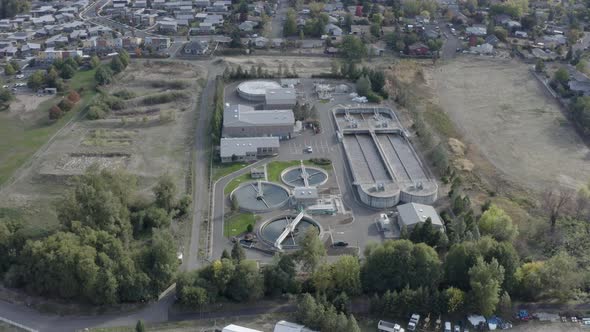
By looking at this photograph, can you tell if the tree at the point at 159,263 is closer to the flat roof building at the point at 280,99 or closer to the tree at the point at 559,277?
the tree at the point at 559,277

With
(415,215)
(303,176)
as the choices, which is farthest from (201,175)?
(415,215)

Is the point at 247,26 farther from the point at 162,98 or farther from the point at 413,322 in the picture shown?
the point at 413,322

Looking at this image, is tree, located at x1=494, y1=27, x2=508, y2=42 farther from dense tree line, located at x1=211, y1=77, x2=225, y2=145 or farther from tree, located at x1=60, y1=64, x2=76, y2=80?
tree, located at x1=60, y1=64, x2=76, y2=80

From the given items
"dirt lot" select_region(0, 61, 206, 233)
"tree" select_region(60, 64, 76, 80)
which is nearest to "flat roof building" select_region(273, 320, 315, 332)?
"dirt lot" select_region(0, 61, 206, 233)

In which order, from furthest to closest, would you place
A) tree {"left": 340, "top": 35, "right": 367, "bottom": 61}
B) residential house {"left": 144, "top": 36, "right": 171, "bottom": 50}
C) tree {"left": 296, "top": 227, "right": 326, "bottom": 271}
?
residential house {"left": 144, "top": 36, "right": 171, "bottom": 50}, tree {"left": 340, "top": 35, "right": 367, "bottom": 61}, tree {"left": 296, "top": 227, "right": 326, "bottom": 271}

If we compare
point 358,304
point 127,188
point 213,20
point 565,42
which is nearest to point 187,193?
point 127,188

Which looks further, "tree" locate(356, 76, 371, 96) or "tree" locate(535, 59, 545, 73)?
"tree" locate(535, 59, 545, 73)

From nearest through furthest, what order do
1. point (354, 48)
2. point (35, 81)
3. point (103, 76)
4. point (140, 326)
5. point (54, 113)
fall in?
point (140, 326) → point (54, 113) → point (35, 81) → point (103, 76) → point (354, 48)
